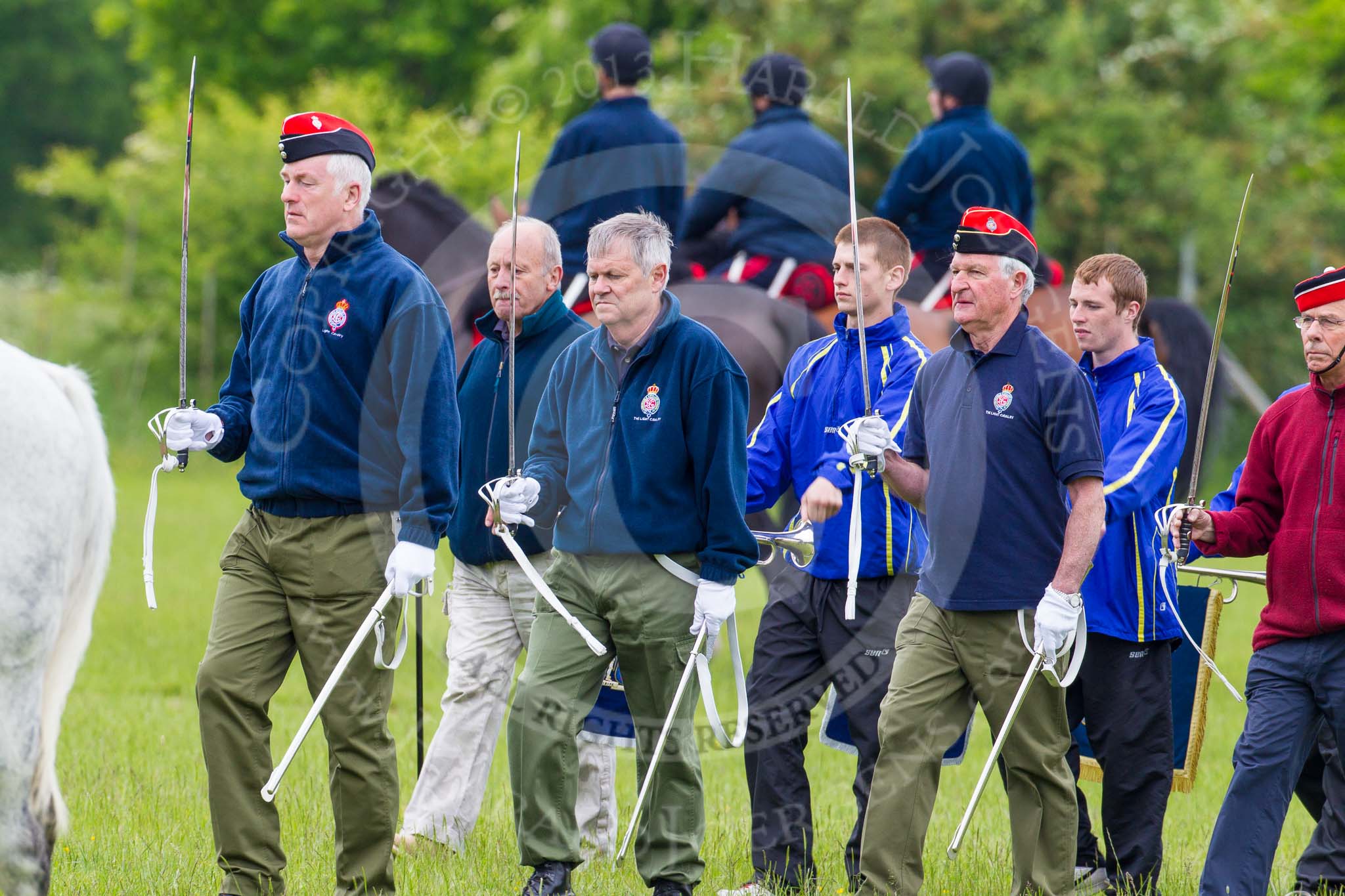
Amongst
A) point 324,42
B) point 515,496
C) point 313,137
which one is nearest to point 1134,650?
point 515,496

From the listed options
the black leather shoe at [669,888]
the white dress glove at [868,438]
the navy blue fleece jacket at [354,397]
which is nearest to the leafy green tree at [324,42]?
the navy blue fleece jacket at [354,397]

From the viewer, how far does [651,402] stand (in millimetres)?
5074

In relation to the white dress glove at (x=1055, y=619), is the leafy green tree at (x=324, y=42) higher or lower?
higher

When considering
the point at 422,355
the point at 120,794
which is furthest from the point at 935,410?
the point at 120,794

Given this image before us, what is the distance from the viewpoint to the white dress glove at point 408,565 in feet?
15.6

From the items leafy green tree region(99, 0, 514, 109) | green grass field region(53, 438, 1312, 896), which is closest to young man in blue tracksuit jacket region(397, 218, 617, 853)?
green grass field region(53, 438, 1312, 896)

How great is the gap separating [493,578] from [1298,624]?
2.73 metres

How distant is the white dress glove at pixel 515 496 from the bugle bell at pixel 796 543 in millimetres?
889

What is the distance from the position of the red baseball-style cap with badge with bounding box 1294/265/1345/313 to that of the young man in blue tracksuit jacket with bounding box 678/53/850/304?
4.17 meters

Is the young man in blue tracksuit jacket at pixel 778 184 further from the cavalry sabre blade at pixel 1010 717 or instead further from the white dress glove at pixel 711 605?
the cavalry sabre blade at pixel 1010 717

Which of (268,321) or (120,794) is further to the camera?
(120,794)

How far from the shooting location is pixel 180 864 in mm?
5422

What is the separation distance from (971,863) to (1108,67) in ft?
60.4

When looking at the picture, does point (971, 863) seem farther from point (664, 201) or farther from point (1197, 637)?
point (664, 201)
